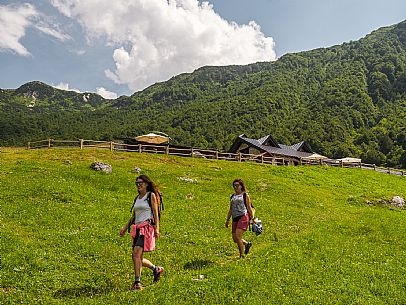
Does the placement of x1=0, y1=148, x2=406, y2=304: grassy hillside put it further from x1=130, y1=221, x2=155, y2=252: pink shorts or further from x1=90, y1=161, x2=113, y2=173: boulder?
x1=130, y1=221, x2=155, y2=252: pink shorts

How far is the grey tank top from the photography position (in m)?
12.5

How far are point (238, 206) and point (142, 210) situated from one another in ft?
13.6

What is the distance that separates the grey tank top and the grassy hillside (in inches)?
65.7

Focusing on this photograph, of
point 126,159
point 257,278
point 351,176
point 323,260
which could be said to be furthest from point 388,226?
point 351,176

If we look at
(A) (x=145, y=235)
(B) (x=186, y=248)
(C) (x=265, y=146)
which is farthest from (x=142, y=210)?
(C) (x=265, y=146)

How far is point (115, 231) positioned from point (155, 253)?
3303 millimetres

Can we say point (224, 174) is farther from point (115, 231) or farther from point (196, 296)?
point (196, 296)

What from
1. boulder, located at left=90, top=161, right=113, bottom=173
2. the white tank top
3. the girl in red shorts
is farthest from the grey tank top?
boulder, located at left=90, top=161, right=113, bottom=173

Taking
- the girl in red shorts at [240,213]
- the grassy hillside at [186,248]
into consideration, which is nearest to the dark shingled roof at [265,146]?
the grassy hillside at [186,248]

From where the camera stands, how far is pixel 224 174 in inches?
1558

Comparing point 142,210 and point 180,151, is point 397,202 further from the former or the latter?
point 180,151

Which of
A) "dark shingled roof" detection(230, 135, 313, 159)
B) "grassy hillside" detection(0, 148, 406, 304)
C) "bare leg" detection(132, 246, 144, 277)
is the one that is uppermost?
"dark shingled roof" detection(230, 135, 313, 159)

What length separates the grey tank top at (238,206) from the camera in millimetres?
12547

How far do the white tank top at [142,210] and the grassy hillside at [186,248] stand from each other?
1.85m
